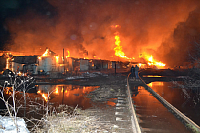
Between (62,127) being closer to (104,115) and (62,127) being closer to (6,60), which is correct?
(104,115)

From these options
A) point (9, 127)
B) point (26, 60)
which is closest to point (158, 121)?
point (9, 127)

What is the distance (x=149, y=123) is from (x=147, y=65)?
215 ft

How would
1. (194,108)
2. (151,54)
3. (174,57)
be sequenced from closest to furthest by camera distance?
1. (194,108)
2. (174,57)
3. (151,54)

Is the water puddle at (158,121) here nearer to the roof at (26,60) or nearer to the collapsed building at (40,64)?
the collapsed building at (40,64)

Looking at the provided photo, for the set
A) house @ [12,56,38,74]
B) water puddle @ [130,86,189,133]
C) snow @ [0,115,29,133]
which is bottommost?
water puddle @ [130,86,189,133]

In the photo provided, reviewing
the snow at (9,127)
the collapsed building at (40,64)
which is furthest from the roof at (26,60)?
the snow at (9,127)

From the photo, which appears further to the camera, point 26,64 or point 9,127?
point 26,64

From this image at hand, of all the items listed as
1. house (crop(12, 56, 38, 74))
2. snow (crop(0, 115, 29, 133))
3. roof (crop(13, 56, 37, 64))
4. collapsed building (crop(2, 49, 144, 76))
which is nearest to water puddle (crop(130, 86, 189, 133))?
snow (crop(0, 115, 29, 133))

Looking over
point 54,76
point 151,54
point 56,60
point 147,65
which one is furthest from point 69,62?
point 151,54

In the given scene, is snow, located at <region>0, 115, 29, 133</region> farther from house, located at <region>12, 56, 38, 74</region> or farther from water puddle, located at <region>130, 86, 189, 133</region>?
house, located at <region>12, 56, 38, 74</region>

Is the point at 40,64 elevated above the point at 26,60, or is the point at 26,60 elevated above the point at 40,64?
the point at 26,60

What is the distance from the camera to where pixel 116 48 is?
218 ft

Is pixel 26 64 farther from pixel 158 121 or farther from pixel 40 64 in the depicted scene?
pixel 158 121

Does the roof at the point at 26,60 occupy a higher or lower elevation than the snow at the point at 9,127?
higher
